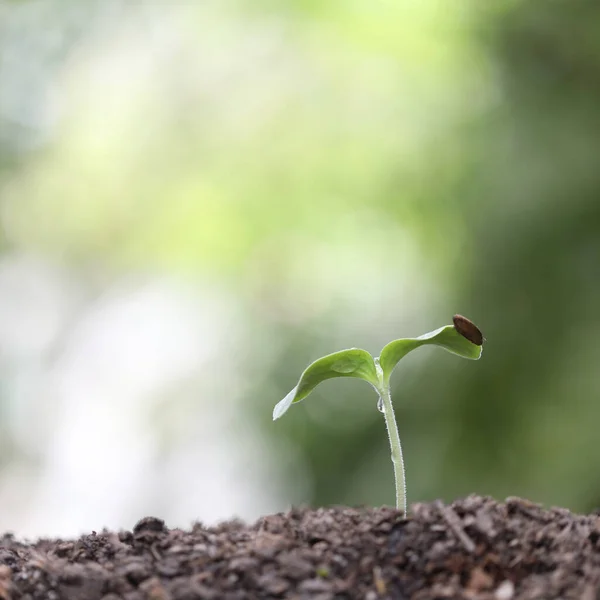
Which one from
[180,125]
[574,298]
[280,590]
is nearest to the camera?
[280,590]

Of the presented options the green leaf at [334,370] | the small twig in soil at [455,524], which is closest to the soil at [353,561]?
the small twig in soil at [455,524]

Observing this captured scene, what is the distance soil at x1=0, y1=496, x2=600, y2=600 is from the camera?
67 cm

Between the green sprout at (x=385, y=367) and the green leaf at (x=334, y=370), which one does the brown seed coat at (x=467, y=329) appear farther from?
the green leaf at (x=334, y=370)

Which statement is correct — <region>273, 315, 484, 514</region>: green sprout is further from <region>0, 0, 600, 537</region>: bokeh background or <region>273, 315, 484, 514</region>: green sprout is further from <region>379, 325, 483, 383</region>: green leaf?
<region>0, 0, 600, 537</region>: bokeh background

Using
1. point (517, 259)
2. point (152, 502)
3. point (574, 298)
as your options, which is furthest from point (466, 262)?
point (152, 502)

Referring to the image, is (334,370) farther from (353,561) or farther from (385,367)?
(353,561)

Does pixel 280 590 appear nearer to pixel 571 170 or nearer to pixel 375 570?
pixel 375 570

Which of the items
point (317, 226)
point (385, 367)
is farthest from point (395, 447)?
point (317, 226)

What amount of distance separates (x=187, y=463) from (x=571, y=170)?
2.18m

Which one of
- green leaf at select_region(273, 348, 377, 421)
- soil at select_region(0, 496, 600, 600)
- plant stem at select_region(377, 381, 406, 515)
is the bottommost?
soil at select_region(0, 496, 600, 600)

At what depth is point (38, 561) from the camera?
844 mm

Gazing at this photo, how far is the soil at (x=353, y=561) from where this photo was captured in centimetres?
67

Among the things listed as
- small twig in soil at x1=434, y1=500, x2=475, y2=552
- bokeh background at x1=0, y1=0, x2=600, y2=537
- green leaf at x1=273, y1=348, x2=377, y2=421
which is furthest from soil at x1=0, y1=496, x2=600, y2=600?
bokeh background at x1=0, y1=0, x2=600, y2=537

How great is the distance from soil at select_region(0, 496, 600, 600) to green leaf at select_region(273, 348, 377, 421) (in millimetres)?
144
